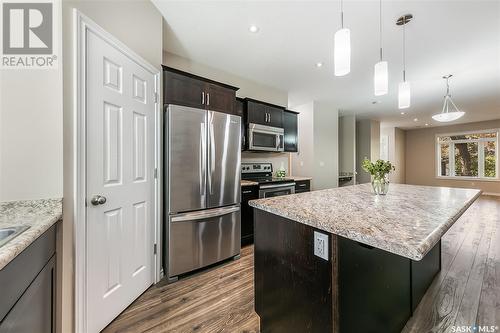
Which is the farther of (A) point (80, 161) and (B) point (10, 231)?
(A) point (80, 161)

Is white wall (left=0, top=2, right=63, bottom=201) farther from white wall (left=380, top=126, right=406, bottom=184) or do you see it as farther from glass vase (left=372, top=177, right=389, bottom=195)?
white wall (left=380, top=126, right=406, bottom=184)

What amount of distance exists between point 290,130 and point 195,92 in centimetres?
221

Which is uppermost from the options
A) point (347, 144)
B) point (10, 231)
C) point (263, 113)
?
point (263, 113)

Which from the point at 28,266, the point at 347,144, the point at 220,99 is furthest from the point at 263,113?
the point at 347,144

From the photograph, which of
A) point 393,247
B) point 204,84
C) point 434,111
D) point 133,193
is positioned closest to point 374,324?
point 393,247

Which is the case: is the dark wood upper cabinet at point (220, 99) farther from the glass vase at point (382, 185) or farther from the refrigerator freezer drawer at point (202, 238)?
the glass vase at point (382, 185)

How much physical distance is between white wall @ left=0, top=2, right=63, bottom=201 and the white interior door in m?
0.17

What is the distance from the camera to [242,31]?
7.53 feet

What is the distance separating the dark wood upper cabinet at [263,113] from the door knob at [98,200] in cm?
224

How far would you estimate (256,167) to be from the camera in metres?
3.61

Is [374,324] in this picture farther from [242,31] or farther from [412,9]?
[242,31]

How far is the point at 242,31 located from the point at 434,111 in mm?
6375

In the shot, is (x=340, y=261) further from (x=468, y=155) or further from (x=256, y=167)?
(x=468, y=155)

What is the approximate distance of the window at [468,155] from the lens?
7.14 m
